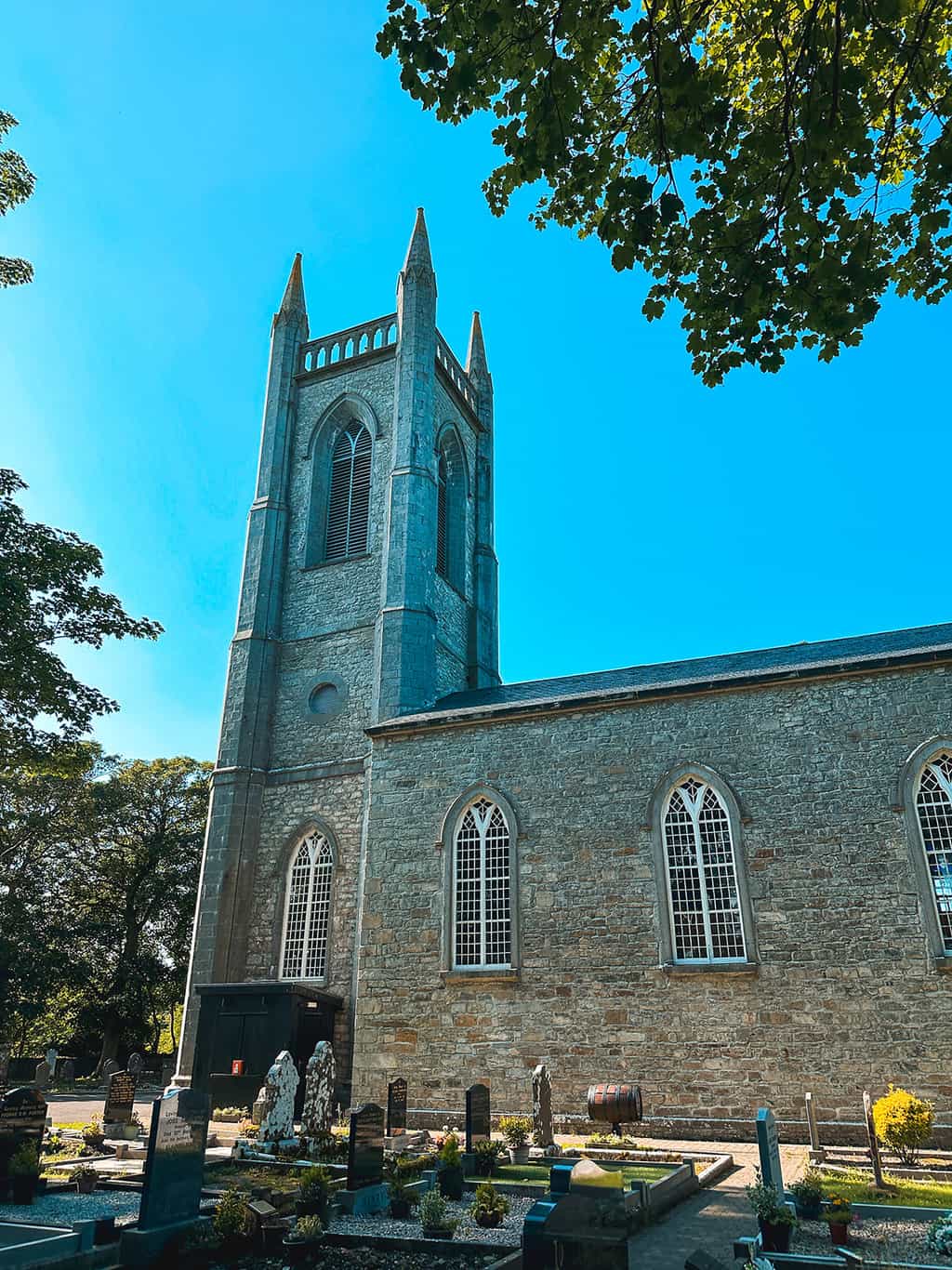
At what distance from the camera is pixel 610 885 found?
1677cm

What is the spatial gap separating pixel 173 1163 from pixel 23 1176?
129 inches

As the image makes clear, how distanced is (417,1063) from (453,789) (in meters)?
5.31

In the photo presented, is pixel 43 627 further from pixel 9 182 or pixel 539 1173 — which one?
pixel 539 1173

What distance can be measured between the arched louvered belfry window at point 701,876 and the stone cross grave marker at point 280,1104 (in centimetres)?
691

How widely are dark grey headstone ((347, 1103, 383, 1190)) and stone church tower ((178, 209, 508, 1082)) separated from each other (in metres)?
7.79

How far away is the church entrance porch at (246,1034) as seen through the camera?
17.6m

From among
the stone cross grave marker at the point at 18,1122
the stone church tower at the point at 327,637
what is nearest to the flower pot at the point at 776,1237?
the stone cross grave marker at the point at 18,1122

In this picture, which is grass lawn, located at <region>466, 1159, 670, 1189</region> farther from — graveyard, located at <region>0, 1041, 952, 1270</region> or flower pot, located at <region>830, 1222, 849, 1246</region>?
flower pot, located at <region>830, 1222, 849, 1246</region>

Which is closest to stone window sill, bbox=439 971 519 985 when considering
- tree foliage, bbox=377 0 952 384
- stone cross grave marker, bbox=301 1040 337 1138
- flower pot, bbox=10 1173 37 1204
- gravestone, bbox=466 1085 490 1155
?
stone cross grave marker, bbox=301 1040 337 1138

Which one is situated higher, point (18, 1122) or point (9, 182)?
point (9, 182)

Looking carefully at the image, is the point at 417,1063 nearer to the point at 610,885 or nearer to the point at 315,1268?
the point at 610,885

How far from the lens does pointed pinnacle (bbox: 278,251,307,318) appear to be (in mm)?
31703

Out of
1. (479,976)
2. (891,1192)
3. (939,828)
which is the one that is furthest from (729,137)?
(479,976)

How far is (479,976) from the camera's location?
17.0m
